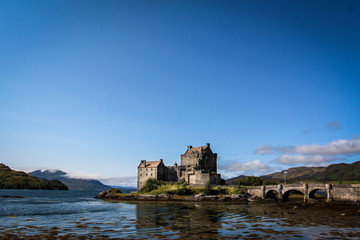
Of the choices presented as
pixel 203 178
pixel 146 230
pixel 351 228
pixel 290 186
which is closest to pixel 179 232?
pixel 146 230

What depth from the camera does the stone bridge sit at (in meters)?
55.8

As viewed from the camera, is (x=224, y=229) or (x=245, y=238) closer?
(x=245, y=238)

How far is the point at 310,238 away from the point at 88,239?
18.8 metres

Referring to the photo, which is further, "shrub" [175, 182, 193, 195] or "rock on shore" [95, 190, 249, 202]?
"shrub" [175, 182, 193, 195]

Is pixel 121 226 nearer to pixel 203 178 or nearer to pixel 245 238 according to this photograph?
pixel 245 238

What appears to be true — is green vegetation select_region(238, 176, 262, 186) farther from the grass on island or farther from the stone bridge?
the grass on island

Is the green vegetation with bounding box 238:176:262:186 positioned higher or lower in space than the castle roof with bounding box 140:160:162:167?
lower

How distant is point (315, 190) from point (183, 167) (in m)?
45.0

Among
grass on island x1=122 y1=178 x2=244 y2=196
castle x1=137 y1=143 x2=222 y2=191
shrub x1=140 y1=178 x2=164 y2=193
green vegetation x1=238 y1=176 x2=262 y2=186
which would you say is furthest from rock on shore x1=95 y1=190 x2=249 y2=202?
green vegetation x1=238 y1=176 x2=262 y2=186

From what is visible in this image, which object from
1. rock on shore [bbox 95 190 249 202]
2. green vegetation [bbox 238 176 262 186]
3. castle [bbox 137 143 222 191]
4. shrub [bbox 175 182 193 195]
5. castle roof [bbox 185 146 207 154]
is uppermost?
castle roof [bbox 185 146 207 154]

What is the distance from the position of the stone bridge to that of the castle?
69.9ft

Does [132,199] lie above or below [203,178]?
below

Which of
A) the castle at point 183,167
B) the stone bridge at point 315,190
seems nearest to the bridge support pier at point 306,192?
the stone bridge at point 315,190

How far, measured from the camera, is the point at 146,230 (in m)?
27.1
